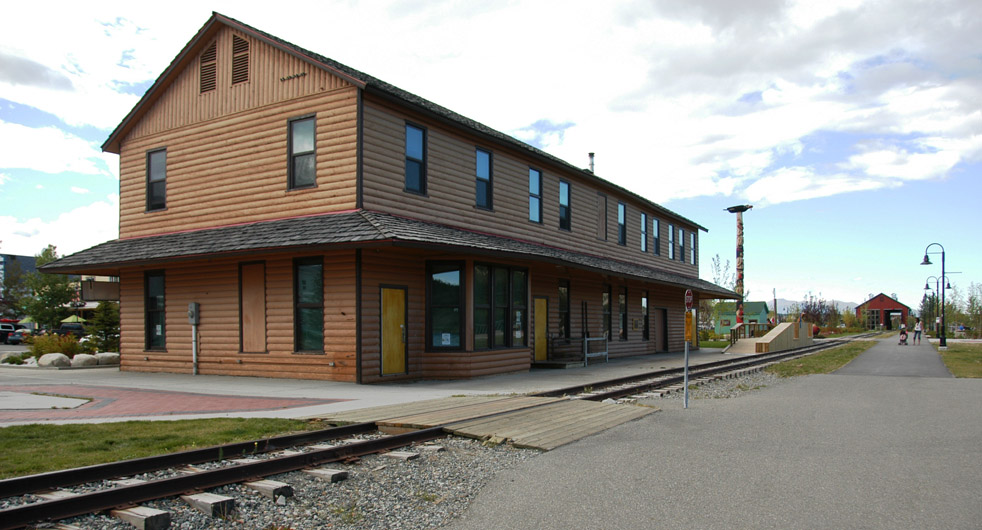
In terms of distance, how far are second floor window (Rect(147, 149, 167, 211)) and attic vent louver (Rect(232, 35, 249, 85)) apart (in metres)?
3.22

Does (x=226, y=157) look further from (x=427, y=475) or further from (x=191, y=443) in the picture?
(x=427, y=475)

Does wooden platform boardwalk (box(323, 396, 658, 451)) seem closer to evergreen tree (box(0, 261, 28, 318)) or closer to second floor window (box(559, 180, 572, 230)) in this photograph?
second floor window (box(559, 180, 572, 230))

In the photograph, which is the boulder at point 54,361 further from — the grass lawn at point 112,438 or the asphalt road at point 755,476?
the asphalt road at point 755,476

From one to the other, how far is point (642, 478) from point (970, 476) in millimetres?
3294

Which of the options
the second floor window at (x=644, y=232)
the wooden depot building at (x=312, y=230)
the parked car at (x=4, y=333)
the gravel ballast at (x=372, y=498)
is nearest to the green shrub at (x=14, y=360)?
the wooden depot building at (x=312, y=230)

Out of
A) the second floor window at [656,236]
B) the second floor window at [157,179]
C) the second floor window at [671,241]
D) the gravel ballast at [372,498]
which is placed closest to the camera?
the gravel ballast at [372,498]

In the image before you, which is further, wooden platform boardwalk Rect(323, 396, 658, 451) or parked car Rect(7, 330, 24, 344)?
parked car Rect(7, 330, 24, 344)

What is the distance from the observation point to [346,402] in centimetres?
1131

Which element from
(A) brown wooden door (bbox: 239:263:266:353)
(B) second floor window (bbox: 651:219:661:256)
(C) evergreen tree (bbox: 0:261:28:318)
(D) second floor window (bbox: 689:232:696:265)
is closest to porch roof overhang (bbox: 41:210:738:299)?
(A) brown wooden door (bbox: 239:263:266:353)

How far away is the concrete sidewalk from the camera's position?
9906mm

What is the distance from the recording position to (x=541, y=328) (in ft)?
68.9

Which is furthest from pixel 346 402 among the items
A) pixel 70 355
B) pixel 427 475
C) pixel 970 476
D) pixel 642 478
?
pixel 70 355

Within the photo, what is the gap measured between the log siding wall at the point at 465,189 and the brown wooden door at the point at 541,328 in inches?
83.2

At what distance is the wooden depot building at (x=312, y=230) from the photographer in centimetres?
1527
